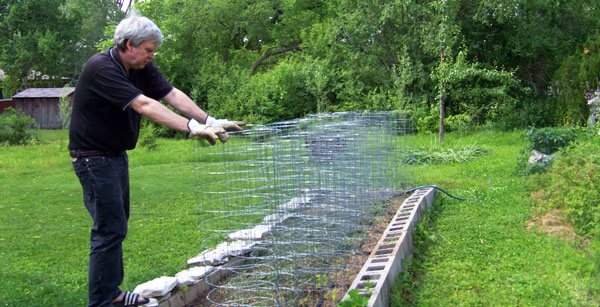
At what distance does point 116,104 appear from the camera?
274 cm

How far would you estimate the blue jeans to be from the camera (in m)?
2.85

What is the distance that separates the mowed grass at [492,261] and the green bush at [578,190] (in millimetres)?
249

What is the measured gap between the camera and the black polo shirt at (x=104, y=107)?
2732mm

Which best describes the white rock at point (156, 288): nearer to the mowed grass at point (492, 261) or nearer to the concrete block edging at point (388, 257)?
the concrete block edging at point (388, 257)

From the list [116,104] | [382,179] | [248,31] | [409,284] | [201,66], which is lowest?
[409,284]

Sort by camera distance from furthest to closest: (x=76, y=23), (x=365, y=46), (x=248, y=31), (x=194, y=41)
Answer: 1. (x=76, y=23)
2. (x=248, y=31)
3. (x=194, y=41)
4. (x=365, y=46)

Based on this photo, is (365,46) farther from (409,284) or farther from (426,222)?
(409,284)

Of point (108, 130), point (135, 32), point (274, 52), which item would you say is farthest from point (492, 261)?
point (274, 52)

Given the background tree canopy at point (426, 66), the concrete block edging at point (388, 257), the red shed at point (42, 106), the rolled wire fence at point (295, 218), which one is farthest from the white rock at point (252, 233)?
the red shed at point (42, 106)

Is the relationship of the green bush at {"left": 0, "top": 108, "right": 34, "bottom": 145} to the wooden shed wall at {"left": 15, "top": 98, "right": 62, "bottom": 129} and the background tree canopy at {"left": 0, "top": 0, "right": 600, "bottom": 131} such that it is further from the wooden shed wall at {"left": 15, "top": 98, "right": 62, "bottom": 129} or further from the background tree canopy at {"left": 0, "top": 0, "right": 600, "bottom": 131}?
the wooden shed wall at {"left": 15, "top": 98, "right": 62, "bottom": 129}

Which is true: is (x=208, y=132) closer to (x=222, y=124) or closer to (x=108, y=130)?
(x=222, y=124)

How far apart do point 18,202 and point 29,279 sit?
357 centimetres

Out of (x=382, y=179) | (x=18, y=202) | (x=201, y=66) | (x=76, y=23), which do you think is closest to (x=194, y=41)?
(x=201, y=66)

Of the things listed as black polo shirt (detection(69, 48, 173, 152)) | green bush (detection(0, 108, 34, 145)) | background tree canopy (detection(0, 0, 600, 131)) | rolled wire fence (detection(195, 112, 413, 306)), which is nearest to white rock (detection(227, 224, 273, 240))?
rolled wire fence (detection(195, 112, 413, 306))
